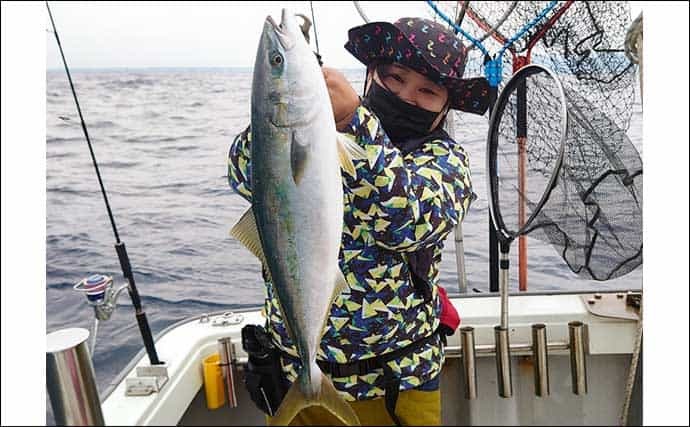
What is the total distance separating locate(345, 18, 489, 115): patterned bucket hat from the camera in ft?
5.08

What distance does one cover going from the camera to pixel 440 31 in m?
1.68

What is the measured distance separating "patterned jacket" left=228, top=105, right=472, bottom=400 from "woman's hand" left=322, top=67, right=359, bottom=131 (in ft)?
0.05

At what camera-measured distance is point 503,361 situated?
A: 2455 millimetres

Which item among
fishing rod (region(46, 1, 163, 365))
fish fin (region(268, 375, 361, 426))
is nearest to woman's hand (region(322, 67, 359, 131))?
fish fin (region(268, 375, 361, 426))

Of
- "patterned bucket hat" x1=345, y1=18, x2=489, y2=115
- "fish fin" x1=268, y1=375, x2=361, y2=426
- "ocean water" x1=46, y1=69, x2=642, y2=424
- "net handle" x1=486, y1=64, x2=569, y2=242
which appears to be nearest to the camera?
"fish fin" x1=268, y1=375, x2=361, y2=426

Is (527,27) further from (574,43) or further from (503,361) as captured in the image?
(503,361)

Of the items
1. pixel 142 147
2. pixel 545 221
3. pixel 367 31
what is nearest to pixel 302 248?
pixel 367 31

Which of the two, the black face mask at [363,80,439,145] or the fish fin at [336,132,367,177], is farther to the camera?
the black face mask at [363,80,439,145]

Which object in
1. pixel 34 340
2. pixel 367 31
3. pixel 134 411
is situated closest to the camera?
pixel 34 340

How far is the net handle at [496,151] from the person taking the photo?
2080mm

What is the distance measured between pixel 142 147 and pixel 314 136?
210 inches

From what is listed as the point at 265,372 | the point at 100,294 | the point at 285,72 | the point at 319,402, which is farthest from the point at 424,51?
the point at 100,294

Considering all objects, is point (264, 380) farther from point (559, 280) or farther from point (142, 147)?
point (142, 147)

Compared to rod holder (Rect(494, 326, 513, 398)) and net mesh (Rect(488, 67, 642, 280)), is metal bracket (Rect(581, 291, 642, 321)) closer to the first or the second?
net mesh (Rect(488, 67, 642, 280))
